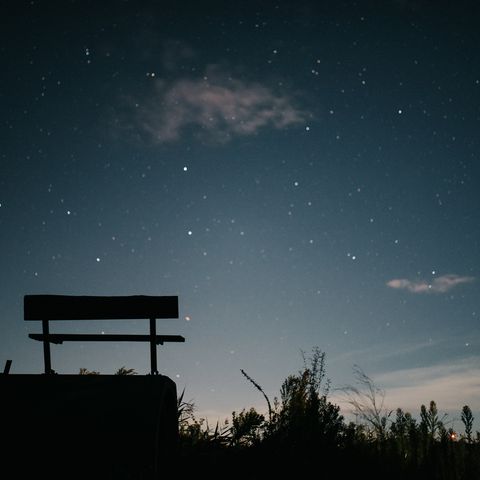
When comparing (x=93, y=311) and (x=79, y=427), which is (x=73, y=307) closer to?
(x=93, y=311)

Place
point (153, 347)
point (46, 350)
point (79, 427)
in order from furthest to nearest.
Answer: point (46, 350) → point (153, 347) → point (79, 427)

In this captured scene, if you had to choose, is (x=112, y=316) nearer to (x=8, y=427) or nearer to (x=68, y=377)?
(x=68, y=377)

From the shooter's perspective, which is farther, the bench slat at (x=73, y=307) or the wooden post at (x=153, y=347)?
the bench slat at (x=73, y=307)

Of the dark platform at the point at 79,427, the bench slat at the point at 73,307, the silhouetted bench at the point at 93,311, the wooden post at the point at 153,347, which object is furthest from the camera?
the bench slat at the point at 73,307

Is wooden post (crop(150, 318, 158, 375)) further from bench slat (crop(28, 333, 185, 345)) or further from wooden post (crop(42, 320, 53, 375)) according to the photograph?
wooden post (crop(42, 320, 53, 375))

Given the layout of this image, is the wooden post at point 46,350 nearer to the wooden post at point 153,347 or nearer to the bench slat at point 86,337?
the bench slat at point 86,337

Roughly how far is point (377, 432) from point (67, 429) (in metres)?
3.09

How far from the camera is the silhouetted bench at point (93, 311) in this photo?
5.71m

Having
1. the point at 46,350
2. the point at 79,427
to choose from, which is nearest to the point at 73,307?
the point at 46,350

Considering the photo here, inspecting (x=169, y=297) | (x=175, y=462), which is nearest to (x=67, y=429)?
(x=175, y=462)

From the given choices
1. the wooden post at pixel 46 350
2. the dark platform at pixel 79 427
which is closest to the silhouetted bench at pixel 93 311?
the wooden post at pixel 46 350

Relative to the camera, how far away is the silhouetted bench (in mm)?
5715

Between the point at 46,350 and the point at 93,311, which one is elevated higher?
the point at 93,311

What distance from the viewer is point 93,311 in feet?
19.5
